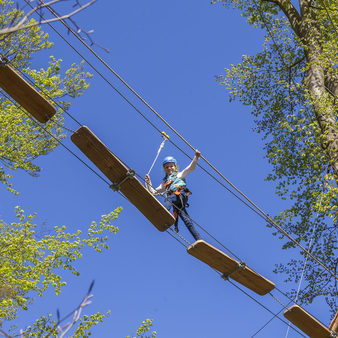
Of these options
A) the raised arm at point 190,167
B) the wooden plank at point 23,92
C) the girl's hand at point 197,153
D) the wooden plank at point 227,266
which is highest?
the raised arm at point 190,167

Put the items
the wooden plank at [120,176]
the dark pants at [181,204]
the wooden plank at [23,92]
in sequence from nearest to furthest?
the wooden plank at [23,92], the wooden plank at [120,176], the dark pants at [181,204]

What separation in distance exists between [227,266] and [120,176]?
171 cm

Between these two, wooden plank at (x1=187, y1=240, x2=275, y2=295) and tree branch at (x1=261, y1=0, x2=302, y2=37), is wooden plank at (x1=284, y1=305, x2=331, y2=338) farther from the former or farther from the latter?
tree branch at (x1=261, y1=0, x2=302, y2=37)

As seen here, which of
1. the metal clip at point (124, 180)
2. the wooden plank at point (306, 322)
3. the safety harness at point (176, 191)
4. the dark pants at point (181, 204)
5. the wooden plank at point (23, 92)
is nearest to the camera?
the wooden plank at point (23, 92)

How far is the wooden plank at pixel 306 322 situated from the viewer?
6387 mm

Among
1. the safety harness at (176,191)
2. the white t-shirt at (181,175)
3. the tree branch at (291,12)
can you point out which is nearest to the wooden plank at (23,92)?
the white t-shirt at (181,175)

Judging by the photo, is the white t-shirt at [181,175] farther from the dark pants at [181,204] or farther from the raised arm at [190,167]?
the dark pants at [181,204]

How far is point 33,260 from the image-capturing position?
7.77 meters

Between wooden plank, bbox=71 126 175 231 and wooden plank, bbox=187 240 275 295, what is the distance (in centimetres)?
46

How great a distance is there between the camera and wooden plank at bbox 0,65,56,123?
5.43 metres

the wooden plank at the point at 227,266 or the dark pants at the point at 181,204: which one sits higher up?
the dark pants at the point at 181,204

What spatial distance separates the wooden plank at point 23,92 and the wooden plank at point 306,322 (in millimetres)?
3691

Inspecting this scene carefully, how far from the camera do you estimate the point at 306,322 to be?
645cm

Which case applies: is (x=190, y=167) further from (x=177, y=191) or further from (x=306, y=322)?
(x=306, y=322)
